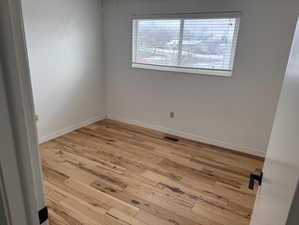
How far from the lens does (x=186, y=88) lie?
345 centimetres

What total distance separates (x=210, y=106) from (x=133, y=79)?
1.44 m

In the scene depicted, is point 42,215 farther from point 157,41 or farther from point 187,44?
point 157,41

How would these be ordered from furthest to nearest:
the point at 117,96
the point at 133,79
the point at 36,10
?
the point at 117,96
the point at 133,79
the point at 36,10

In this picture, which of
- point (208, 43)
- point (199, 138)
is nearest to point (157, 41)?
point (208, 43)

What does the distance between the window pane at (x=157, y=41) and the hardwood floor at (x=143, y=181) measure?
Result: 4.33ft

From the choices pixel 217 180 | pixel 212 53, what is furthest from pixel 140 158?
pixel 212 53

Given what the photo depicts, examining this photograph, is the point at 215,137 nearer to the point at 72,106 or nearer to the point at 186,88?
the point at 186,88

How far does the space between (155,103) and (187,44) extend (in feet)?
3.64

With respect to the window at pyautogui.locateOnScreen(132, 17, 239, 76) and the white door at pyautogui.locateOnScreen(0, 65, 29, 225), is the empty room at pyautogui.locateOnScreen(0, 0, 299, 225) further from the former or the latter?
the white door at pyautogui.locateOnScreen(0, 65, 29, 225)

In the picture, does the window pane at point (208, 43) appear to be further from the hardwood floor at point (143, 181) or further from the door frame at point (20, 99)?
the door frame at point (20, 99)

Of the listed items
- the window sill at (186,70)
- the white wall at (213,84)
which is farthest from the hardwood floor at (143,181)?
the window sill at (186,70)

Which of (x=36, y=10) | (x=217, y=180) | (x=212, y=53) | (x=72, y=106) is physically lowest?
(x=217, y=180)

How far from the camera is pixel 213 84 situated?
10.6 ft

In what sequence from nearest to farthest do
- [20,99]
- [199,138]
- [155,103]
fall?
[20,99]
[199,138]
[155,103]
